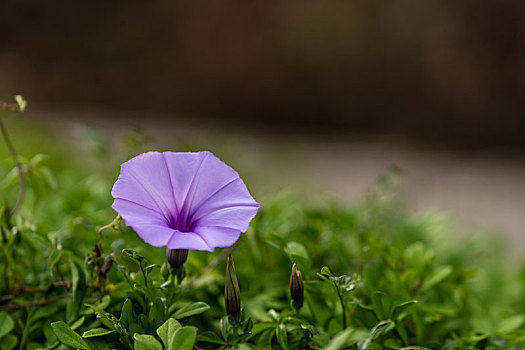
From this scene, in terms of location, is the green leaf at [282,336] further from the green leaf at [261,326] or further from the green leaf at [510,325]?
the green leaf at [510,325]

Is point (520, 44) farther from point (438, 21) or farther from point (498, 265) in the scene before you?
point (498, 265)

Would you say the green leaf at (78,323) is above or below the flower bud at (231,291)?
below

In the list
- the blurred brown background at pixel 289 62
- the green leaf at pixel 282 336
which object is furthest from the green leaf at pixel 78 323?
the blurred brown background at pixel 289 62

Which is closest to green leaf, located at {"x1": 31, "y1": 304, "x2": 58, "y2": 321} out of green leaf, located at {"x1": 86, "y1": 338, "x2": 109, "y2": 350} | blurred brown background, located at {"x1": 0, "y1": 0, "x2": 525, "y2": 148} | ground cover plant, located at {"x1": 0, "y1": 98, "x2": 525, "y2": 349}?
ground cover plant, located at {"x1": 0, "y1": 98, "x2": 525, "y2": 349}

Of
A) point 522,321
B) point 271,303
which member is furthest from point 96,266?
point 522,321

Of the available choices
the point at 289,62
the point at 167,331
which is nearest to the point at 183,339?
the point at 167,331

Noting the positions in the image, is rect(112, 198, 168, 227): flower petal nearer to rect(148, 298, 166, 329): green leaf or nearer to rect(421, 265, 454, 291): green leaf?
rect(148, 298, 166, 329): green leaf

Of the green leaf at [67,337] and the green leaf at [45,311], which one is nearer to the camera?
the green leaf at [67,337]
